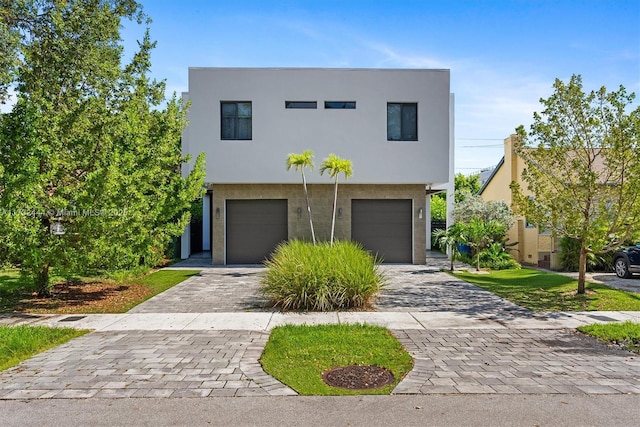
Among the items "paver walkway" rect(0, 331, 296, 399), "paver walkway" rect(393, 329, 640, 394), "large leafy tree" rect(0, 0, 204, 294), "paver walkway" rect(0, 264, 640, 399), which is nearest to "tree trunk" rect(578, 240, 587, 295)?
"paver walkway" rect(0, 264, 640, 399)

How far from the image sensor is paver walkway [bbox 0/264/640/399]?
16.8 feet

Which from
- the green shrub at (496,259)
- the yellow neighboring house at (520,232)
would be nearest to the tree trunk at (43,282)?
the green shrub at (496,259)

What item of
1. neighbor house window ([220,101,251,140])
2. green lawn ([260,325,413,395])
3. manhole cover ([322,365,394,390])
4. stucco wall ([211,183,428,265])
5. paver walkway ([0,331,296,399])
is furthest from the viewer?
stucco wall ([211,183,428,265])

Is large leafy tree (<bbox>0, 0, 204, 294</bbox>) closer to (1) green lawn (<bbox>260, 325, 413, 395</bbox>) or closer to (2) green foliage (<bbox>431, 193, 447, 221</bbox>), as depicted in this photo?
(1) green lawn (<bbox>260, 325, 413, 395</bbox>)

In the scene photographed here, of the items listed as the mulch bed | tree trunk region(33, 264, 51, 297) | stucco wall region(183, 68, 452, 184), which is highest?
stucco wall region(183, 68, 452, 184)

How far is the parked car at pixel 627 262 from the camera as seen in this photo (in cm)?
1465

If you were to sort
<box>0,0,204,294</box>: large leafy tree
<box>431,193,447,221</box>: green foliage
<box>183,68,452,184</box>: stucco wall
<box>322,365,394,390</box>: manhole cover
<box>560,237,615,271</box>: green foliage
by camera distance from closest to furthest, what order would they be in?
<box>322,365,394,390</box>: manhole cover → <box>0,0,204,294</box>: large leafy tree → <box>560,237,615,271</box>: green foliage → <box>183,68,452,184</box>: stucco wall → <box>431,193,447,221</box>: green foliage

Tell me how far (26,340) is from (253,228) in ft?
38.9

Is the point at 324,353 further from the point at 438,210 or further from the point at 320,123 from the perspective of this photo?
the point at 438,210

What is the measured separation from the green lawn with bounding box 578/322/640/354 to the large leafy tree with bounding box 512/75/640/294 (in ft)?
9.35

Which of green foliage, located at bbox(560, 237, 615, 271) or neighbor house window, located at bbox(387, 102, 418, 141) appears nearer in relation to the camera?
green foliage, located at bbox(560, 237, 615, 271)

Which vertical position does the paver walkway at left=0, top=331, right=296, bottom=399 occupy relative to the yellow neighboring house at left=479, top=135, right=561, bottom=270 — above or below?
below

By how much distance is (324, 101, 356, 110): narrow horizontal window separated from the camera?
17.6m

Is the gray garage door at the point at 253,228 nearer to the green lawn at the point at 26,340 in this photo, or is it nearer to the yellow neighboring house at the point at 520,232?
the yellow neighboring house at the point at 520,232
